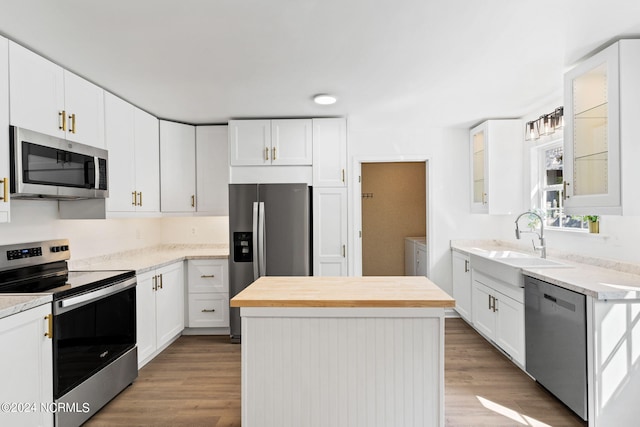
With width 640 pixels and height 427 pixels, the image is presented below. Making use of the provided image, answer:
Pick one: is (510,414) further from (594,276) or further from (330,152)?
(330,152)

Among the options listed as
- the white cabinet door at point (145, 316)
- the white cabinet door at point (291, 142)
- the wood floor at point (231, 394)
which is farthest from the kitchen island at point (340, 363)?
the white cabinet door at point (291, 142)

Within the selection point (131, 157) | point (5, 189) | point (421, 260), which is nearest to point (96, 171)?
point (131, 157)

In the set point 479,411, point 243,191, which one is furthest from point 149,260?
point 479,411

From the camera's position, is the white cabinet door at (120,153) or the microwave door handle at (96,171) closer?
the microwave door handle at (96,171)

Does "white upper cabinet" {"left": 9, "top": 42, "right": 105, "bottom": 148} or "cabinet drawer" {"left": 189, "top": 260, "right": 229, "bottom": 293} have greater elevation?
"white upper cabinet" {"left": 9, "top": 42, "right": 105, "bottom": 148}

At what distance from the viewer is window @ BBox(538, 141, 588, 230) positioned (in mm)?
3467

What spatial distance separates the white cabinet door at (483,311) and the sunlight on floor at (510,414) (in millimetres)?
947

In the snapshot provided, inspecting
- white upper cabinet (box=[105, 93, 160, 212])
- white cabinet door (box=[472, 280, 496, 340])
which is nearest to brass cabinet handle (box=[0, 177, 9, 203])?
white upper cabinet (box=[105, 93, 160, 212])

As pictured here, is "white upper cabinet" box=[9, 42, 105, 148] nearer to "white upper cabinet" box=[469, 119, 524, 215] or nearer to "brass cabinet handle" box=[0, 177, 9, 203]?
"brass cabinet handle" box=[0, 177, 9, 203]

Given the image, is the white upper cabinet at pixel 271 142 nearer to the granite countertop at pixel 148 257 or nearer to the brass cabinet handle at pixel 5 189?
the granite countertop at pixel 148 257

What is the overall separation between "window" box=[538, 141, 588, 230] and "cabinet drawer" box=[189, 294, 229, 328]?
11.1 feet

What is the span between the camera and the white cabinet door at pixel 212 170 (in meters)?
4.16

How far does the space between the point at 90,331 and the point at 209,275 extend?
1657 mm

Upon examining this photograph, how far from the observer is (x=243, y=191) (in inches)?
148
